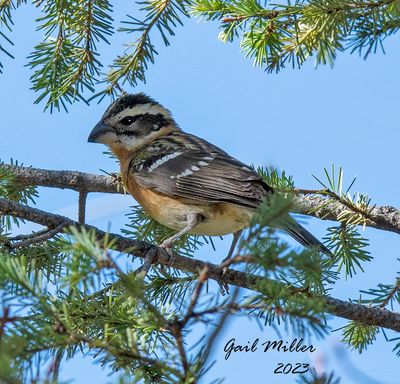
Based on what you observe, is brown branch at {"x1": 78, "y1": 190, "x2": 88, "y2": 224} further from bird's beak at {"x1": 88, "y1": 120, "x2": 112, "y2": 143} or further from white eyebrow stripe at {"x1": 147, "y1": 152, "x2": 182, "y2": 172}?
bird's beak at {"x1": 88, "y1": 120, "x2": 112, "y2": 143}

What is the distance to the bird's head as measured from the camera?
5277 millimetres

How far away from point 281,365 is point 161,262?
805 mm

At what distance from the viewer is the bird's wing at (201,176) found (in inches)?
171

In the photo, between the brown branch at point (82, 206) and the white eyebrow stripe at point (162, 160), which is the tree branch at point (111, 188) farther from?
the white eyebrow stripe at point (162, 160)

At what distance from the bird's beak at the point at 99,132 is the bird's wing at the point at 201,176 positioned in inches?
14.4

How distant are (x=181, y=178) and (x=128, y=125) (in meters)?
0.87

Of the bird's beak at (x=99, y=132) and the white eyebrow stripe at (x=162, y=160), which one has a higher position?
the bird's beak at (x=99, y=132)

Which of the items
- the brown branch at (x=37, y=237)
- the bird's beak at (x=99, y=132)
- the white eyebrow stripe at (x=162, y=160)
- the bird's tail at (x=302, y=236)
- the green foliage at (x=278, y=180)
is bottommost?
the brown branch at (x=37, y=237)

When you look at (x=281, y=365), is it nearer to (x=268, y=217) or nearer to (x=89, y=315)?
(x=89, y=315)

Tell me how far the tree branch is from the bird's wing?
0.71 feet

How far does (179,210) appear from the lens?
4617 millimetres

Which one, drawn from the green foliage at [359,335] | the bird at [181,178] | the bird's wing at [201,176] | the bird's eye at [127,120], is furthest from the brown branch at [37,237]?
the bird's eye at [127,120]

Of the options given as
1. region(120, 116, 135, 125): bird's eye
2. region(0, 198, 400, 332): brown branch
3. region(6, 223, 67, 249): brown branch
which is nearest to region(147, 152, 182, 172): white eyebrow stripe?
region(120, 116, 135, 125): bird's eye

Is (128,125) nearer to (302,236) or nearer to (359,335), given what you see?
(302,236)
